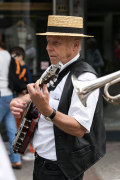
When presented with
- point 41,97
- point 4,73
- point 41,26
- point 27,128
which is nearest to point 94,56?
point 41,26

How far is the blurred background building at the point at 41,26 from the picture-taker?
17.6ft

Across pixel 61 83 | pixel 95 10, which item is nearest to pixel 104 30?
pixel 95 10

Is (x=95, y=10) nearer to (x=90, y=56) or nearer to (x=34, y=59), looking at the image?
(x=90, y=56)

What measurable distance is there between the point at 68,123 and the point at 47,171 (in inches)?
19.8

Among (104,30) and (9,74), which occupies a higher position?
(104,30)

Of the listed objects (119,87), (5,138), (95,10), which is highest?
(95,10)

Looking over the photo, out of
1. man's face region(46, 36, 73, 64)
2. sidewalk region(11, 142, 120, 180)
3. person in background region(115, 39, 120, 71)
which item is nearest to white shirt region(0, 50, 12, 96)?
sidewalk region(11, 142, 120, 180)

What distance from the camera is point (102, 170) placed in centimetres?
430

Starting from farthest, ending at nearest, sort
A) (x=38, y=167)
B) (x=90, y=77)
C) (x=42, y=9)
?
(x=42, y=9), (x=38, y=167), (x=90, y=77)

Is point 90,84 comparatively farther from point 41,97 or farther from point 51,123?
point 51,123

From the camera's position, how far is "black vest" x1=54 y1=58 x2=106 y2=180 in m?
1.98

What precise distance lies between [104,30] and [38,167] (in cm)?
380

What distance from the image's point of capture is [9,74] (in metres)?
4.16

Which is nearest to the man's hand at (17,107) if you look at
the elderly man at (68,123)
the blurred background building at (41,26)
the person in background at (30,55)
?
the elderly man at (68,123)
